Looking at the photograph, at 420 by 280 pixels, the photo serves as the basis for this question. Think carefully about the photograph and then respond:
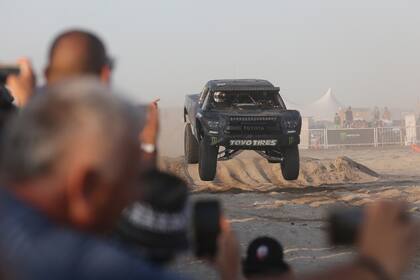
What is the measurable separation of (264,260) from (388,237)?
124 centimetres

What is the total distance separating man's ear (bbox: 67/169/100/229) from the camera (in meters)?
1.23

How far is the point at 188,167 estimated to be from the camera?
71.5 feet

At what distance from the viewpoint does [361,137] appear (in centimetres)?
3788

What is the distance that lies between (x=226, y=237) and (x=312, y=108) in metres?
67.3

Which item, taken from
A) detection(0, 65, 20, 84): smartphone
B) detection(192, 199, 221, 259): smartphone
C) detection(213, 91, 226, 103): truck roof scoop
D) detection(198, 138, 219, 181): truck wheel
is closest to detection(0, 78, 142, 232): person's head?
detection(192, 199, 221, 259): smartphone

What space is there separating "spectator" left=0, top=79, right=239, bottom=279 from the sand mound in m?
18.8

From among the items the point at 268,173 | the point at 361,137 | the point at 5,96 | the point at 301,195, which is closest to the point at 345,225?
the point at 5,96

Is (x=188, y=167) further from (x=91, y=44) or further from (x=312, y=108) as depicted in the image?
(x=312, y=108)

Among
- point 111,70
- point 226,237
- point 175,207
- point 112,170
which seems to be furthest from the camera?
point 111,70

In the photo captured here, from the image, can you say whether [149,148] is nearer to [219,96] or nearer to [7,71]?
[7,71]

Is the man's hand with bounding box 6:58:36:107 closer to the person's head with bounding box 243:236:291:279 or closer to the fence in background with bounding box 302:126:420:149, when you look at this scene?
the person's head with bounding box 243:236:291:279

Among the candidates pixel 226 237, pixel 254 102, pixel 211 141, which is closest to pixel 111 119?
pixel 226 237

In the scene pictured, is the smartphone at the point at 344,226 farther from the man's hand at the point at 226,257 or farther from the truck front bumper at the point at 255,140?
the truck front bumper at the point at 255,140

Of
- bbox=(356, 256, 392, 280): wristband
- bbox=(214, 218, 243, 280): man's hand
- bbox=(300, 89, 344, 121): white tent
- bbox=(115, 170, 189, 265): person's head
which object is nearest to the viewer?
bbox=(356, 256, 392, 280): wristband
